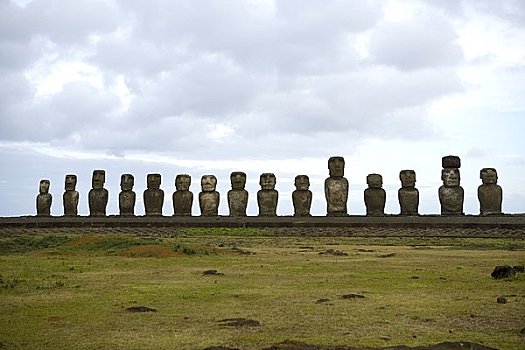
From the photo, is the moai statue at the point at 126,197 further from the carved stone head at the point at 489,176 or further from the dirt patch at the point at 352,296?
the dirt patch at the point at 352,296

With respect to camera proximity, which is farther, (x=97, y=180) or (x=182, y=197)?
(x=97, y=180)

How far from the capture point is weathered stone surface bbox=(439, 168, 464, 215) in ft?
109

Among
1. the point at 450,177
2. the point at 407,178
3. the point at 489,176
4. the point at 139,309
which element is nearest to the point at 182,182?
the point at 407,178

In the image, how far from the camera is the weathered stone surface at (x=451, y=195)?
33.3 meters

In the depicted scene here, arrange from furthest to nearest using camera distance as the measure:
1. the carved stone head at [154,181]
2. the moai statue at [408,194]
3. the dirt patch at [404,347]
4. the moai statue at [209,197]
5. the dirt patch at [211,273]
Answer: the carved stone head at [154,181] < the moai statue at [209,197] < the moai statue at [408,194] < the dirt patch at [211,273] < the dirt patch at [404,347]

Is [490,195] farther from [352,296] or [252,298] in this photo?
[252,298]

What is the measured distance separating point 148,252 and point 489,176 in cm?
1922

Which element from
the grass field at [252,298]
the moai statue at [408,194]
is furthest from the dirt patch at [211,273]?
the moai statue at [408,194]

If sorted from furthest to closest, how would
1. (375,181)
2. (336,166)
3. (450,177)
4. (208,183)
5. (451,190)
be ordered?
(208,183) → (336,166) → (375,181) → (450,177) → (451,190)

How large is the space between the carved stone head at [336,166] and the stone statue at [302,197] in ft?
3.85

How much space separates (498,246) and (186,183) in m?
18.4

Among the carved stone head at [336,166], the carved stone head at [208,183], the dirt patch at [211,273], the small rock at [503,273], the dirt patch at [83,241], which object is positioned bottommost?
the dirt patch at [211,273]

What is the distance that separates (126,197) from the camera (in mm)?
37375

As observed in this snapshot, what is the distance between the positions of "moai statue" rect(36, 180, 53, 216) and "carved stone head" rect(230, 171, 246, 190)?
9820 mm
